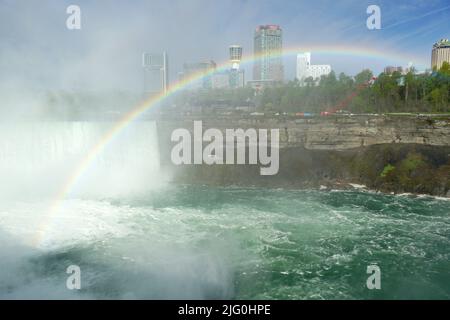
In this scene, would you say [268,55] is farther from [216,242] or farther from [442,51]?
[216,242]

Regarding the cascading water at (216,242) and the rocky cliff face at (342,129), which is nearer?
the cascading water at (216,242)

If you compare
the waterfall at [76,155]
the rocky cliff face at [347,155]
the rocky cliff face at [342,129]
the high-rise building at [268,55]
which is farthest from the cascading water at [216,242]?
the high-rise building at [268,55]

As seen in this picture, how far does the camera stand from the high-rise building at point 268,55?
11131 centimetres

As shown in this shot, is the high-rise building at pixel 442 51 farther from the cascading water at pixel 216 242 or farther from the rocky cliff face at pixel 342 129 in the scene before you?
the cascading water at pixel 216 242

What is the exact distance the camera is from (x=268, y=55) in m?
116

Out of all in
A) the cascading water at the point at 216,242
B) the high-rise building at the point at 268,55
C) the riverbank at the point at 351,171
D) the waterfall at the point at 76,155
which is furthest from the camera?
the high-rise building at the point at 268,55

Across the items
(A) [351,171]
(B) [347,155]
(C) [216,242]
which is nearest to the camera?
(C) [216,242]

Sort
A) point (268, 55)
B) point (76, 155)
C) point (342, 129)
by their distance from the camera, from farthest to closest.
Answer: point (268, 55) → point (76, 155) → point (342, 129)

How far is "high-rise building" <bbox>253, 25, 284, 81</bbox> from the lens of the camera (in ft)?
365

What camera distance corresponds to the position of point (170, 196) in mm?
A: 24859

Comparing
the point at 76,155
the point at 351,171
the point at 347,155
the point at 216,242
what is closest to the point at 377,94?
the point at 347,155

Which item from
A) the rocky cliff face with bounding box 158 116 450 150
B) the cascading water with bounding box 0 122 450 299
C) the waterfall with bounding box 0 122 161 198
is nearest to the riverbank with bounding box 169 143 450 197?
the rocky cliff face with bounding box 158 116 450 150
